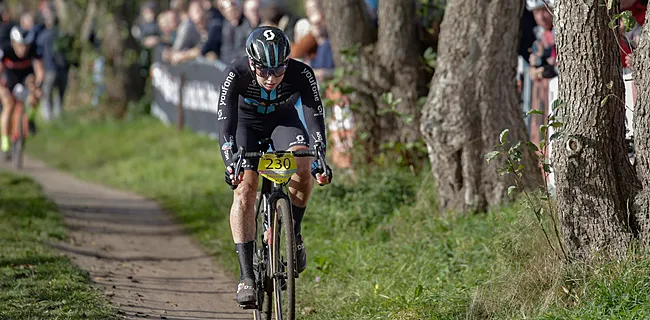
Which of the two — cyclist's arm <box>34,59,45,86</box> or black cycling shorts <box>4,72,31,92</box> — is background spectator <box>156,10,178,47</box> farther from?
black cycling shorts <box>4,72,31,92</box>

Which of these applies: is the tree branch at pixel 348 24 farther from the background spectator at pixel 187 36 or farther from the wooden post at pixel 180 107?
the wooden post at pixel 180 107

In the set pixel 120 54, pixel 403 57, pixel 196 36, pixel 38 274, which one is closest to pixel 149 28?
pixel 120 54

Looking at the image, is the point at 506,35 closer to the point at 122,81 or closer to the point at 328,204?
the point at 328,204

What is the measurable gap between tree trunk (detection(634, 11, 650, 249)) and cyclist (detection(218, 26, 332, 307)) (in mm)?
1872

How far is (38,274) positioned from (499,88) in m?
4.01

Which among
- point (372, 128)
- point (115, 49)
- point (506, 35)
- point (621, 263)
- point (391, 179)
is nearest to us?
point (621, 263)

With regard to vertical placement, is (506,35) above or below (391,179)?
above

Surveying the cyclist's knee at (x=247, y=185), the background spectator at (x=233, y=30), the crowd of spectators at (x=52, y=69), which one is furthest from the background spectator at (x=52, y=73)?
the cyclist's knee at (x=247, y=185)

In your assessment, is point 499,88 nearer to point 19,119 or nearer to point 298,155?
point 298,155

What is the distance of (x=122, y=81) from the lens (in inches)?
856

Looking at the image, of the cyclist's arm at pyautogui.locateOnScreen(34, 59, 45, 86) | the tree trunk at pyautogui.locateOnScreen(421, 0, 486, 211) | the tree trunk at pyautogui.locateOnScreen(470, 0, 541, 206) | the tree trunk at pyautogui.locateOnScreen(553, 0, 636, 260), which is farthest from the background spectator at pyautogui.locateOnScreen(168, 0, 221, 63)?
the tree trunk at pyautogui.locateOnScreen(553, 0, 636, 260)

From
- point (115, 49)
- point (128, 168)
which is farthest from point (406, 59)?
point (115, 49)

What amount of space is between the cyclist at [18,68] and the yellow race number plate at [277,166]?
10.2m

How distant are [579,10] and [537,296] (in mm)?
1742
